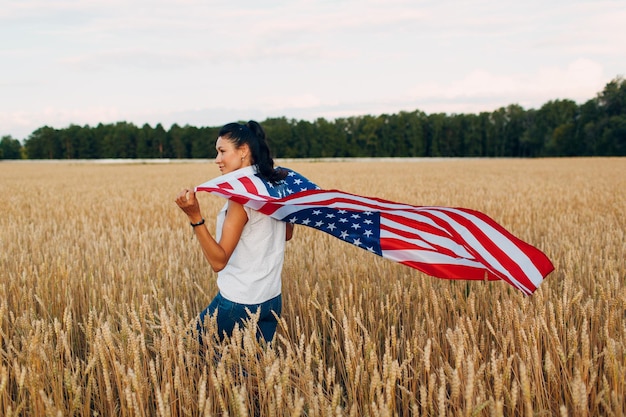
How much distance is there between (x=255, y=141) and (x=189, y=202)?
0.47m

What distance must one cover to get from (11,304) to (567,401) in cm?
338

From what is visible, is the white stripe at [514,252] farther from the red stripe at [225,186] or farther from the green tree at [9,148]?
the green tree at [9,148]

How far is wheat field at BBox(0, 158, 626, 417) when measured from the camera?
1.91 m

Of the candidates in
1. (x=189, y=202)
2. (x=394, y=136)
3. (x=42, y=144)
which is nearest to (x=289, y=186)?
(x=189, y=202)

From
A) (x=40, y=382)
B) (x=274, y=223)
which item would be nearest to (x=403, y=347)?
(x=274, y=223)

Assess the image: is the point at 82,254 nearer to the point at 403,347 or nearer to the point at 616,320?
the point at 403,347

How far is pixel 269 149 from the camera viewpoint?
2.65 metres

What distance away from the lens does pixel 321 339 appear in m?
2.95

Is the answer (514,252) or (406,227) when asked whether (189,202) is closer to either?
(406,227)

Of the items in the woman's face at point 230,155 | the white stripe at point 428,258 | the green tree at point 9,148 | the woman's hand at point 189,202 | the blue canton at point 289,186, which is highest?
the green tree at point 9,148

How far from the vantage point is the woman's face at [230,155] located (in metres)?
2.56

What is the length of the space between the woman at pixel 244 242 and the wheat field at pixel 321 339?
0.20 m

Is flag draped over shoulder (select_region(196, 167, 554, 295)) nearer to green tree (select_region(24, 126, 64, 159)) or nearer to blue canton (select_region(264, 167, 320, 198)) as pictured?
blue canton (select_region(264, 167, 320, 198))

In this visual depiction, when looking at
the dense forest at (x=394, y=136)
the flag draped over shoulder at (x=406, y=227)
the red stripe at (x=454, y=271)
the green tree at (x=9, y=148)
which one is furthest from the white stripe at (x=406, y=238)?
the green tree at (x=9, y=148)
